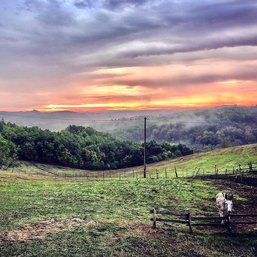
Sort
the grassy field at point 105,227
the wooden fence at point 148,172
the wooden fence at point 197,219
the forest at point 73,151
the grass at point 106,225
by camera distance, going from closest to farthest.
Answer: the grass at point 106,225, the grassy field at point 105,227, the wooden fence at point 197,219, the wooden fence at point 148,172, the forest at point 73,151

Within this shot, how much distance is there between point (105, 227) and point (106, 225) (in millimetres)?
595

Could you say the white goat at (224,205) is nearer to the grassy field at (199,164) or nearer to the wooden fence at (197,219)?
the wooden fence at (197,219)

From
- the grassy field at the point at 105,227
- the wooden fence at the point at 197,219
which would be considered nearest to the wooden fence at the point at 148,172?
the grassy field at the point at 105,227

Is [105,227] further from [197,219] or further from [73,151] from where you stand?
[73,151]

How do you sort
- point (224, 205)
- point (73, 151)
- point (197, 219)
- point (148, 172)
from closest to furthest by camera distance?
point (197, 219)
point (224, 205)
point (148, 172)
point (73, 151)

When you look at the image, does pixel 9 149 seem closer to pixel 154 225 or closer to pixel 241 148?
pixel 241 148

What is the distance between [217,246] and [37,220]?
14290mm

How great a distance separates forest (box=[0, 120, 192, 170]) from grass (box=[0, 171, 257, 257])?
67.1 metres

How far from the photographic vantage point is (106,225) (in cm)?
3027

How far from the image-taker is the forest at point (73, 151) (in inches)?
4779

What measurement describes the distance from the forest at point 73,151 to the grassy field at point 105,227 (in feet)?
223

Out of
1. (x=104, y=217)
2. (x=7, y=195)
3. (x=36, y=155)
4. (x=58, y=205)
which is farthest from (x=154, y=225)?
(x=36, y=155)

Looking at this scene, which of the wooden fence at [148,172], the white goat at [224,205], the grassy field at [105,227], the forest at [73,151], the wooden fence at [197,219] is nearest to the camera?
the grassy field at [105,227]

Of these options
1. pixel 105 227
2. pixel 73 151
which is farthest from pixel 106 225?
pixel 73 151
